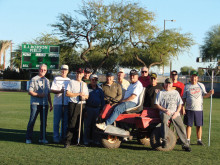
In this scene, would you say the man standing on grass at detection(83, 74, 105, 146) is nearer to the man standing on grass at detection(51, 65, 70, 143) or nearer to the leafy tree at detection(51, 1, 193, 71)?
the man standing on grass at detection(51, 65, 70, 143)

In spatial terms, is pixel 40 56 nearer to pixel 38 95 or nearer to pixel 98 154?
pixel 38 95

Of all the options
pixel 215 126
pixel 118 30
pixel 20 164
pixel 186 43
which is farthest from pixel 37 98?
pixel 186 43

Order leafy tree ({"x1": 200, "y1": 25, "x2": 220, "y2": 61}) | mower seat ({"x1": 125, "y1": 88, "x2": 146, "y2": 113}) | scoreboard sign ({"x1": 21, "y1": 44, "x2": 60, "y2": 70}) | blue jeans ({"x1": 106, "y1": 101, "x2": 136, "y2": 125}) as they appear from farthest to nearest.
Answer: leafy tree ({"x1": 200, "y1": 25, "x2": 220, "y2": 61})
scoreboard sign ({"x1": 21, "y1": 44, "x2": 60, "y2": 70})
mower seat ({"x1": 125, "y1": 88, "x2": 146, "y2": 113})
blue jeans ({"x1": 106, "y1": 101, "x2": 136, "y2": 125})

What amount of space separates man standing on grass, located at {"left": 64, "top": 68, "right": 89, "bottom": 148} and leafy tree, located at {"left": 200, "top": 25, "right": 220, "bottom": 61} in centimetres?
5927

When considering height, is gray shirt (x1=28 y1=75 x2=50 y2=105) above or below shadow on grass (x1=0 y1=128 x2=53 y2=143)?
above

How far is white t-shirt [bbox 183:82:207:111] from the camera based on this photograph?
910 cm

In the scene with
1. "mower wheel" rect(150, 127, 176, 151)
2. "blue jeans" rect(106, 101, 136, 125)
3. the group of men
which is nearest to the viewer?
"mower wheel" rect(150, 127, 176, 151)

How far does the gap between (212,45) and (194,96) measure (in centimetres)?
5956

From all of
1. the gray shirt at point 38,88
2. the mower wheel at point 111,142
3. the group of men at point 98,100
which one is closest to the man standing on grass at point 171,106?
the group of men at point 98,100

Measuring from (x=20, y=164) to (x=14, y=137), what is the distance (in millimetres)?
3446

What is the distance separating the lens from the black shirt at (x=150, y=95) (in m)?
8.83

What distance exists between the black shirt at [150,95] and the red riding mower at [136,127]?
52 centimetres

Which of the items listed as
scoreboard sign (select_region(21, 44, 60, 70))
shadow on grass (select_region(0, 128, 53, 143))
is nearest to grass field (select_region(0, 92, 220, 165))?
shadow on grass (select_region(0, 128, 53, 143))

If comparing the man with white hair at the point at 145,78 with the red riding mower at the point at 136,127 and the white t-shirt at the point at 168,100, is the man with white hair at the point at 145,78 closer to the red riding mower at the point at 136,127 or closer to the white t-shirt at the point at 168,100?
the red riding mower at the point at 136,127
